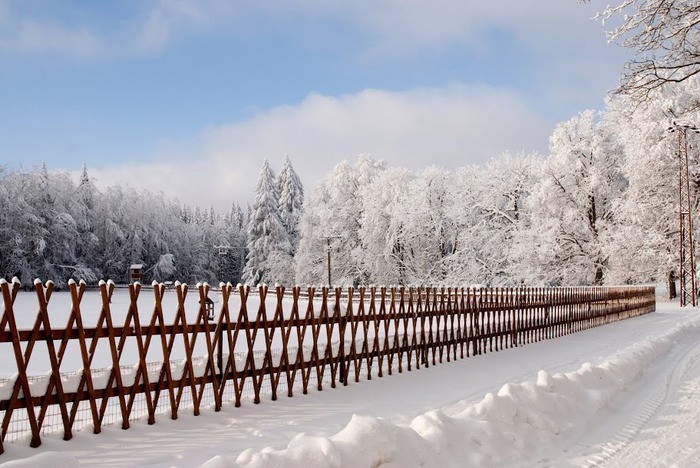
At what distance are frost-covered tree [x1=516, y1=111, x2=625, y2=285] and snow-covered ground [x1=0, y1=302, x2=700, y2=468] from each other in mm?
29886

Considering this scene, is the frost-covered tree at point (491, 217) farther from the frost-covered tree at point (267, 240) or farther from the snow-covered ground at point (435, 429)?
the snow-covered ground at point (435, 429)

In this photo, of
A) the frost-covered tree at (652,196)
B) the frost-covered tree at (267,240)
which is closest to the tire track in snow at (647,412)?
the frost-covered tree at (652,196)

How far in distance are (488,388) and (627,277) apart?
30.3 m

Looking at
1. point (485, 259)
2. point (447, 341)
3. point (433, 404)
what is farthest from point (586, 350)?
point (485, 259)

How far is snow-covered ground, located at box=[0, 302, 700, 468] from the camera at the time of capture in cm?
483

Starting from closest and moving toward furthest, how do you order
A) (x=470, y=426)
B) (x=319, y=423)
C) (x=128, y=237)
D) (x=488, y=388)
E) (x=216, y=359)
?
(x=470, y=426) → (x=319, y=423) → (x=216, y=359) → (x=488, y=388) → (x=128, y=237)

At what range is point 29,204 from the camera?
185 ft

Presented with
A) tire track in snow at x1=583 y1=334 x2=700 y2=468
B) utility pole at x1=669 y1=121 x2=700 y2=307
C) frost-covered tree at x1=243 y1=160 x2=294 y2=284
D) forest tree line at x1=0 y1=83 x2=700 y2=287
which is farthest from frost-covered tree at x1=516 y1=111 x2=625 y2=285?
frost-covered tree at x1=243 y1=160 x2=294 y2=284

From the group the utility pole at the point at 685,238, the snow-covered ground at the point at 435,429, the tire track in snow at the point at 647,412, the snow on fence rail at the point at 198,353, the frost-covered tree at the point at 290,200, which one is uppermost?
the frost-covered tree at the point at 290,200

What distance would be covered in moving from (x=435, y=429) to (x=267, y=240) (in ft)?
196

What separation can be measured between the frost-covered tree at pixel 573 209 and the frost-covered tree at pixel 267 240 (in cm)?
2965

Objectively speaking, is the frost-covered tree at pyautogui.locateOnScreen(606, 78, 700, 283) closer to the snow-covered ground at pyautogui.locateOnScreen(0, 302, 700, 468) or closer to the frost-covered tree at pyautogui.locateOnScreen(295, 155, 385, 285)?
the frost-covered tree at pyautogui.locateOnScreen(295, 155, 385, 285)

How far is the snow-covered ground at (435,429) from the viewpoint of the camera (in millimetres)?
4828

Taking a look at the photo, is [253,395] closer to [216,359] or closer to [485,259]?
[216,359]
